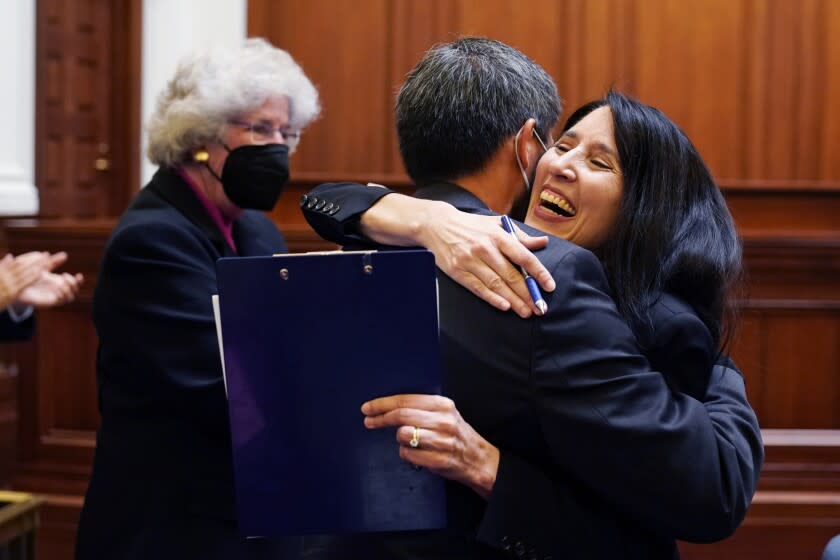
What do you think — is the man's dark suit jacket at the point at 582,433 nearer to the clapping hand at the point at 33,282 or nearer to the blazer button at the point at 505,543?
the blazer button at the point at 505,543

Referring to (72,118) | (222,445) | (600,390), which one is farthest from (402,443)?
(72,118)

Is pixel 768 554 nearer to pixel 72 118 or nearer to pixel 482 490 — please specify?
pixel 482 490

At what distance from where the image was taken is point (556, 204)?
1684mm

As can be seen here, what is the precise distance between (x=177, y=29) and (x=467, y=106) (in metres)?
3.86

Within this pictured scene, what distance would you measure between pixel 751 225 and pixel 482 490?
3461 millimetres

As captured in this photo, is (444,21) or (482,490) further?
(444,21)

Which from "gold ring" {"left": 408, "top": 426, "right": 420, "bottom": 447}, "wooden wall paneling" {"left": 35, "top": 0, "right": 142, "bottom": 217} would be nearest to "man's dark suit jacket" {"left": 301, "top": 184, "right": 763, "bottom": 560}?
"gold ring" {"left": 408, "top": 426, "right": 420, "bottom": 447}

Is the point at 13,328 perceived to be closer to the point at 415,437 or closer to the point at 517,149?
the point at 517,149

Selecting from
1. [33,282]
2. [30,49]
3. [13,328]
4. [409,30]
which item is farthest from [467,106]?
[30,49]

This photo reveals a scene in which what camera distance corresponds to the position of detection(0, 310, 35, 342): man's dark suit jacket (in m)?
2.84

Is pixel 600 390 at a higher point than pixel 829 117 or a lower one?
lower

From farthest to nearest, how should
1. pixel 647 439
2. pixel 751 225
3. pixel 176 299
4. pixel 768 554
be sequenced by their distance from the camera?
pixel 751 225 < pixel 768 554 < pixel 176 299 < pixel 647 439

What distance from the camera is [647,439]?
1.35 meters

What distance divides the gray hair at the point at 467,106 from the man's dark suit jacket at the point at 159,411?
0.82 metres
